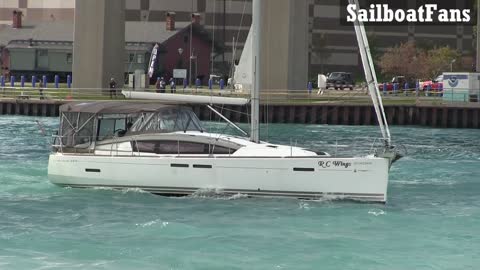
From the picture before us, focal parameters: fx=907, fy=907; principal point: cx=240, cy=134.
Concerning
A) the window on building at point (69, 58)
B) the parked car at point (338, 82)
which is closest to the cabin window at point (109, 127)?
the parked car at point (338, 82)

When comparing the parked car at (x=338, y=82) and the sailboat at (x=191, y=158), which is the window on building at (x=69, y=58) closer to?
the parked car at (x=338, y=82)

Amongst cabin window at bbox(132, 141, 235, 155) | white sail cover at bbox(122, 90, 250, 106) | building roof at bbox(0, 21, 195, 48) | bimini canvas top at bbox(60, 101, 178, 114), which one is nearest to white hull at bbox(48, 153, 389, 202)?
cabin window at bbox(132, 141, 235, 155)

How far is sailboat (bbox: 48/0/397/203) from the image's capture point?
2614 cm

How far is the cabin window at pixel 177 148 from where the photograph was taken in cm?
2708

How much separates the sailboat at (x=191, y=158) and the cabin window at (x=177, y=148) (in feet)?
0.10

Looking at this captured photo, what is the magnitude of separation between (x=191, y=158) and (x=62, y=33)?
90.2 m

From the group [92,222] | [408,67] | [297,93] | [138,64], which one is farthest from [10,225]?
[408,67]

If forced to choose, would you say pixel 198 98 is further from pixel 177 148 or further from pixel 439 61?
pixel 439 61

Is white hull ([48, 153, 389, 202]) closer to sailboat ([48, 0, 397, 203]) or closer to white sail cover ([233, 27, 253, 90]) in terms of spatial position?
sailboat ([48, 0, 397, 203])

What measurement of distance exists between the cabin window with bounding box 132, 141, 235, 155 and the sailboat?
3 cm

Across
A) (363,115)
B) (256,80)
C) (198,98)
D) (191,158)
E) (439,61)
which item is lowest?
(191,158)

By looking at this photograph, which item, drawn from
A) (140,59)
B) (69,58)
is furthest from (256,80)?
(69,58)

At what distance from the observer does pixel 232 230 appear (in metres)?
23.4

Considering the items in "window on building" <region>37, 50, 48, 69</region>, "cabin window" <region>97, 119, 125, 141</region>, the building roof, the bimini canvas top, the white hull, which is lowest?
the white hull
